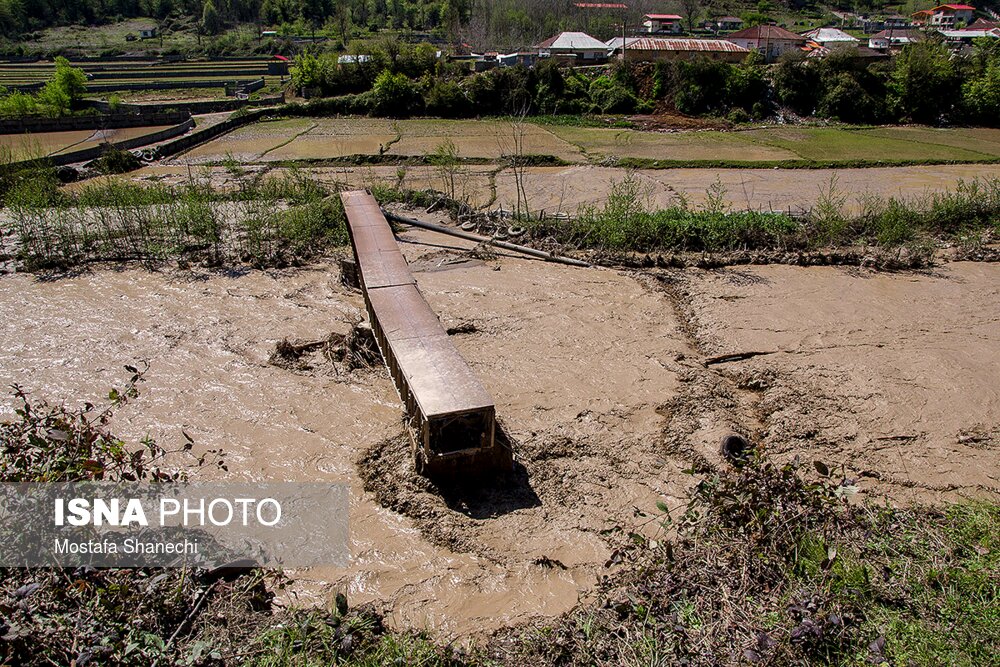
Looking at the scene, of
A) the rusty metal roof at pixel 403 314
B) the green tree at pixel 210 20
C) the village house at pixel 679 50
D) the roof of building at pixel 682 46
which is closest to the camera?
the rusty metal roof at pixel 403 314

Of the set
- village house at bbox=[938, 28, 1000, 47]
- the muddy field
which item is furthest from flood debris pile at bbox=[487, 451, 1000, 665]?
village house at bbox=[938, 28, 1000, 47]

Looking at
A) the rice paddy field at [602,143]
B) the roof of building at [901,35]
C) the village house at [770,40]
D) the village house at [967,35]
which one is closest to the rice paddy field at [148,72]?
the rice paddy field at [602,143]

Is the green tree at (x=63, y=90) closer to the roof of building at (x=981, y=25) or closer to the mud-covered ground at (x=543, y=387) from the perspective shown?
the mud-covered ground at (x=543, y=387)

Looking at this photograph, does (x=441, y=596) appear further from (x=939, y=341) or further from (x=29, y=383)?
(x=939, y=341)

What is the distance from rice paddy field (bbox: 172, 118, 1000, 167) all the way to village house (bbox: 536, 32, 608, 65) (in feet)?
42.8

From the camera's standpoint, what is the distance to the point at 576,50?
40.0 m

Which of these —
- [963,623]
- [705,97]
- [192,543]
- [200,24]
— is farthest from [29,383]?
[200,24]

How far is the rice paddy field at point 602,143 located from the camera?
21.6 m

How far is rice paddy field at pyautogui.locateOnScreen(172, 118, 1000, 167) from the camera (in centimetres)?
2162

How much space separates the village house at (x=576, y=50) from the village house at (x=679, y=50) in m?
1.64

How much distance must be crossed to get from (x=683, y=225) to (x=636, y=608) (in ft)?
28.7

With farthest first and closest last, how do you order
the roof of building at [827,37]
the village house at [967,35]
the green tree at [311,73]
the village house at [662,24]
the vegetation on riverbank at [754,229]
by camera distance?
the village house at [662,24]
the village house at [967,35]
the roof of building at [827,37]
the green tree at [311,73]
the vegetation on riverbank at [754,229]

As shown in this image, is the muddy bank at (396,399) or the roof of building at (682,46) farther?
the roof of building at (682,46)

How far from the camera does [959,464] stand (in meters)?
5.91
